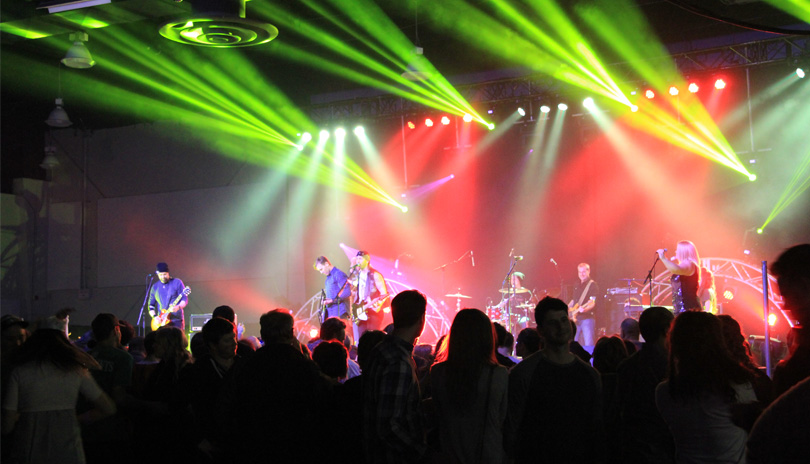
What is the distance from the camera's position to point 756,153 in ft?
42.3

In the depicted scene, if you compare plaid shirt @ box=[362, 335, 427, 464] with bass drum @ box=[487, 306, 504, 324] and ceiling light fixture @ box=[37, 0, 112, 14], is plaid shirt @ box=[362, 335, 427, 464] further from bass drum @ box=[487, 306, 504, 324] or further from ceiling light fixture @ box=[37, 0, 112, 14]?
bass drum @ box=[487, 306, 504, 324]

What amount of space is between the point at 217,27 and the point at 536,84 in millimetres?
8437

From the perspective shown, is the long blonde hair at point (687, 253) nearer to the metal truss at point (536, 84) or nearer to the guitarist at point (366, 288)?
the guitarist at point (366, 288)

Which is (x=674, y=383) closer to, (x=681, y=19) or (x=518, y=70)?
(x=681, y=19)

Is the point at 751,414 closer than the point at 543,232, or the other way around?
the point at 751,414

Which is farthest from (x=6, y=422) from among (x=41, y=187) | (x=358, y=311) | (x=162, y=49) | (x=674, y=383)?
(x=41, y=187)

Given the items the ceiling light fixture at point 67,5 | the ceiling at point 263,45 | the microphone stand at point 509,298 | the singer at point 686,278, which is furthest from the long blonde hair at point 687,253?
the ceiling light fixture at point 67,5

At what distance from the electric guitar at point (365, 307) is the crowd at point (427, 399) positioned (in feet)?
23.5

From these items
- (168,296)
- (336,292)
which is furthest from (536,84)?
(168,296)

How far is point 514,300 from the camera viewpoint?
13984mm

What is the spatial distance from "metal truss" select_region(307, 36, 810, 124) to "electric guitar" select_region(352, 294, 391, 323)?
14.3ft

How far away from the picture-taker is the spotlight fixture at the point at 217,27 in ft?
20.2

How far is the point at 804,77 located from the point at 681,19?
→ 7.71 ft

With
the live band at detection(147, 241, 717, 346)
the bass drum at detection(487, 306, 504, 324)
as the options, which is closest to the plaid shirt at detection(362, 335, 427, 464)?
the live band at detection(147, 241, 717, 346)
